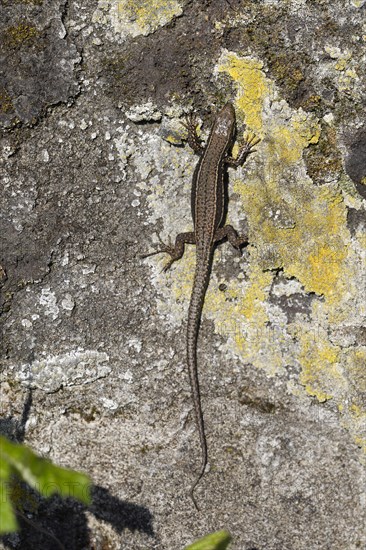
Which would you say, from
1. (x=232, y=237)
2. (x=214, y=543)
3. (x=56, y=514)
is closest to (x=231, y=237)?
(x=232, y=237)

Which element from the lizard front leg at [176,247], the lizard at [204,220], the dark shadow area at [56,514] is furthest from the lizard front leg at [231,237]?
the dark shadow area at [56,514]

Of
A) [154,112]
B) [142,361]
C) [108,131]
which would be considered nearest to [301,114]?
[154,112]

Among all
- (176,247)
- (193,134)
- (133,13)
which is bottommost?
(176,247)

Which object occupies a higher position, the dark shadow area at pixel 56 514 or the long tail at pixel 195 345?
the long tail at pixel 195 345

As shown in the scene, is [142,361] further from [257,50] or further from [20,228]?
[257,50]

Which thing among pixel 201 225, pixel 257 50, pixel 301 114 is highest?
pixel 257 50

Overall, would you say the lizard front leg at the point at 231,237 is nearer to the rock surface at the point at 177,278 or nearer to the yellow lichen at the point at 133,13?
the rock surface at the point at 177,278

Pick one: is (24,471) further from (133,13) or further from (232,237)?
(133,13)
